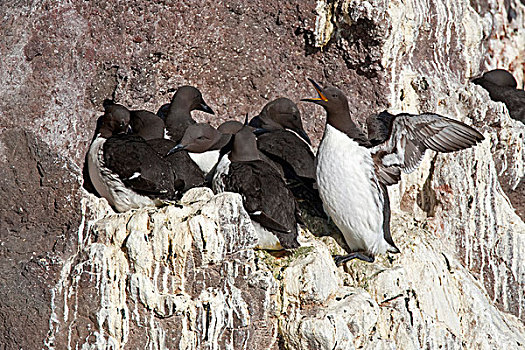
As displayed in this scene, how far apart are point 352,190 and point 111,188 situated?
76.8 inches

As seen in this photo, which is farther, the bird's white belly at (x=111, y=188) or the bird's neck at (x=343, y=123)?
the bird's neck at (x=343, y=123)

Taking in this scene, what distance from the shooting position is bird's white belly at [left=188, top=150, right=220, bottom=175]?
6977 mm

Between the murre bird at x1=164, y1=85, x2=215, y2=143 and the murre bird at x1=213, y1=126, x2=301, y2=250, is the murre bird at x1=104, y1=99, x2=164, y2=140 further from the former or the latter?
the murre bird at x1=213, y1=126, x2=301, y2=250

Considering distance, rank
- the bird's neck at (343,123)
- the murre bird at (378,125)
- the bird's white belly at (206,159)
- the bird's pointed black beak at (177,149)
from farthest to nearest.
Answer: the bird's white belly at (206,159), the murre bird at (378,125), the bird's pointed black beak at (177,149), the bird's neck at (343,123)

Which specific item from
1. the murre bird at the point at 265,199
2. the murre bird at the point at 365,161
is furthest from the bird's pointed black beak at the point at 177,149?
the murre bird at the point at 365,161

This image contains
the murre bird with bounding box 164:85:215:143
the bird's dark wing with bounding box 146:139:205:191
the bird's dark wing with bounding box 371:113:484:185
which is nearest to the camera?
the bird's dark wing with bounding box 371:113:484:185

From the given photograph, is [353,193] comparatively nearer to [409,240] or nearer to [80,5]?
[409,240]

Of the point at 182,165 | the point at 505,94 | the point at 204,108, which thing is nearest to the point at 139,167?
the point at 182,165

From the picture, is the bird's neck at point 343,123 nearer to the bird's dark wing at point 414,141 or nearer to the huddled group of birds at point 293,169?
the huddled group of birds at point 293,169

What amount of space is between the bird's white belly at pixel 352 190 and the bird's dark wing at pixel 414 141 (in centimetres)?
17

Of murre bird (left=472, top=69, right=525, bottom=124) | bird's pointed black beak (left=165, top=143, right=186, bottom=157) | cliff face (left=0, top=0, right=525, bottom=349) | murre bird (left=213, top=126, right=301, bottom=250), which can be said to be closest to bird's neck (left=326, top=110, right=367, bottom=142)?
murre bird (left=213, top=126, right=301, bottom=250)

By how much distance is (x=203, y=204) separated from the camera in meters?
5.54

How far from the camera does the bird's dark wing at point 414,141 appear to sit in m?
6.04

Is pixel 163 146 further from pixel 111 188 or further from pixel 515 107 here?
pixel 515 107
